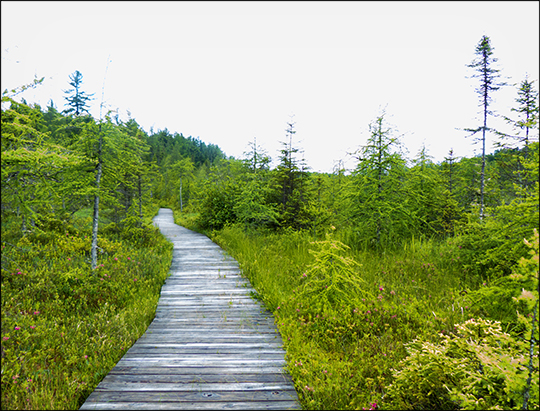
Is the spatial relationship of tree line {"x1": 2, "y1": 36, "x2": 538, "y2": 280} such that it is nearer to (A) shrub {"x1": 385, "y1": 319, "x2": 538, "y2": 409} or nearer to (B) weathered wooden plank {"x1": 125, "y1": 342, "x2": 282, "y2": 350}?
(A) shrub {"x1": 385, "y1": 319, "x2": 538, "y2": 409}

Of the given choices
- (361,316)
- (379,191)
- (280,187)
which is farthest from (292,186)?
(361,316)

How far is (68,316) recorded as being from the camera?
16.3 feet

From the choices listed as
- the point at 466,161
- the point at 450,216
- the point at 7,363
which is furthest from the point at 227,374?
the point at 466,161

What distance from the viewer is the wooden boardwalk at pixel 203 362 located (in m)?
2.83

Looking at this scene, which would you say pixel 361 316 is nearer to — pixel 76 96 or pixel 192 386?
pixel 192 386

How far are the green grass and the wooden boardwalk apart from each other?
11.2 inches

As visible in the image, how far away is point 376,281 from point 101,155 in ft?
25.8

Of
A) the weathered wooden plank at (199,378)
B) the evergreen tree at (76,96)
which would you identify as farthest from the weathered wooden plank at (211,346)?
the evergreen tree at (76,96)

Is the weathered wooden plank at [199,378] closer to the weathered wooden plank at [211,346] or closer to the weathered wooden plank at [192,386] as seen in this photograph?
the weathered wooden plank at [192,386]

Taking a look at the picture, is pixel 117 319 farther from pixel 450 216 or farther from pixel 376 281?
pixel 450 216

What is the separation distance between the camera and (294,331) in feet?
13.7

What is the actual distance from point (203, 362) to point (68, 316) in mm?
3484

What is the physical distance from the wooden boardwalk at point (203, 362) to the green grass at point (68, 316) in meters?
0.29

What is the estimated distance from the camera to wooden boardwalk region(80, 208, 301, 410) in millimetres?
2834
